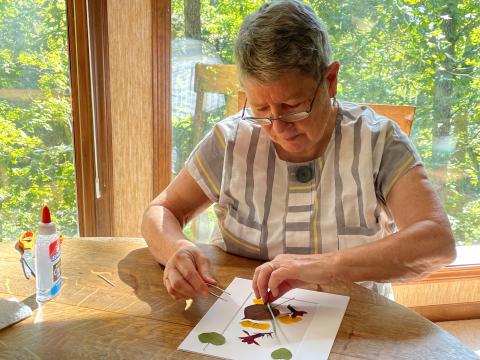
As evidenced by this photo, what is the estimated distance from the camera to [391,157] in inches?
58.6

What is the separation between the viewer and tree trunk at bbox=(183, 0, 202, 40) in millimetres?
2412

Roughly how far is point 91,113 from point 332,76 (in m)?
1.20

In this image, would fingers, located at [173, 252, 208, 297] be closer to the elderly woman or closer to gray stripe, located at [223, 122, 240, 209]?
the elderly woman

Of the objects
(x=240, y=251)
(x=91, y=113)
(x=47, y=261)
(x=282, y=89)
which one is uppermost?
(x=282, y=89)

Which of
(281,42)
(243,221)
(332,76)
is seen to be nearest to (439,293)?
(243,221)

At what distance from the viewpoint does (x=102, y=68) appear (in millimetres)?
2271

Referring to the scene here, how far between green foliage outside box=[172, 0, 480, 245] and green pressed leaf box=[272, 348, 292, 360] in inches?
64.3

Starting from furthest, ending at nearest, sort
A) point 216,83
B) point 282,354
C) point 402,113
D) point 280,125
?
point 216,83, point 402,113, point 280,125, point 282,354

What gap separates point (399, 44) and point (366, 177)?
4.37 feet

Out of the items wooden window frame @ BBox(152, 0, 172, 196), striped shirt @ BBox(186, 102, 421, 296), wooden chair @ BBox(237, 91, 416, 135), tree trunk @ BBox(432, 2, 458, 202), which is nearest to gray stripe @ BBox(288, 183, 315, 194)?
striped shirt @ BBox(186, 102, 421, 296)

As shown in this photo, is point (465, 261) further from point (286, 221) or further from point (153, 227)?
point (153, 227)

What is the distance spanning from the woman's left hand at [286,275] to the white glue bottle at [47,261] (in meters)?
0.47

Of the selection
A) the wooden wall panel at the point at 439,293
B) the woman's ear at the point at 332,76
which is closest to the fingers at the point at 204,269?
the woman's ear at the point at 332,76

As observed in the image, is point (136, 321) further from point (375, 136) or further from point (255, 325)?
point (375, 136)
